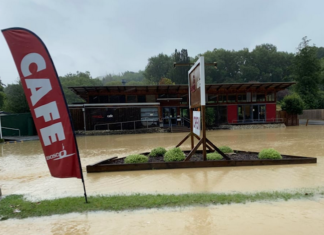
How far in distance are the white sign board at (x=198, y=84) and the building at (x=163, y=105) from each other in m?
14.8

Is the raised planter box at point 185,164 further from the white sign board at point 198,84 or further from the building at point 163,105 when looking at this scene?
the building at point 163,105

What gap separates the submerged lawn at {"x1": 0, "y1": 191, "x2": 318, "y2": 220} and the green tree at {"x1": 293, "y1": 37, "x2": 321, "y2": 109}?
41.3m

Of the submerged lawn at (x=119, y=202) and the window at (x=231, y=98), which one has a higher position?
the window at (x=231, y=98)

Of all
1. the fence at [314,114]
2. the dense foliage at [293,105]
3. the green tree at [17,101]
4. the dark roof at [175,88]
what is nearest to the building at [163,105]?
A: the dark roof at [175,88]

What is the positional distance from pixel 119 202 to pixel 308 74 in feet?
149

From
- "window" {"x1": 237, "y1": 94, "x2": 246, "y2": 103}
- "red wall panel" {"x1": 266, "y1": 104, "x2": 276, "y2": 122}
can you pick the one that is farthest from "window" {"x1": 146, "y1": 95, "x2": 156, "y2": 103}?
"red wall panel" {"x1": 266, "y1": 104, "x2": 276, "y2": 122}

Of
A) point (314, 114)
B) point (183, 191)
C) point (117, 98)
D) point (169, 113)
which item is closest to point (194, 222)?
point (183, 191)

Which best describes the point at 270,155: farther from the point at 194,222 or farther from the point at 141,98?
the point at 141,98

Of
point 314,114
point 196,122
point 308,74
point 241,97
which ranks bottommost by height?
Result: point 314,114

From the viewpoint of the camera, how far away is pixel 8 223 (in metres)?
3.78

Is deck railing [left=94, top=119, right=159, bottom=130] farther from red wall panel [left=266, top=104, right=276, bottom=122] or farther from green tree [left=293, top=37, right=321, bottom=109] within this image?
green tree [left=293, top=37, right=321, bottom=109]

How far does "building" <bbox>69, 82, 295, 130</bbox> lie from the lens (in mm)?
23125

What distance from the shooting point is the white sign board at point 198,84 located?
7359 mm

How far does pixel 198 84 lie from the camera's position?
26.0 feet
